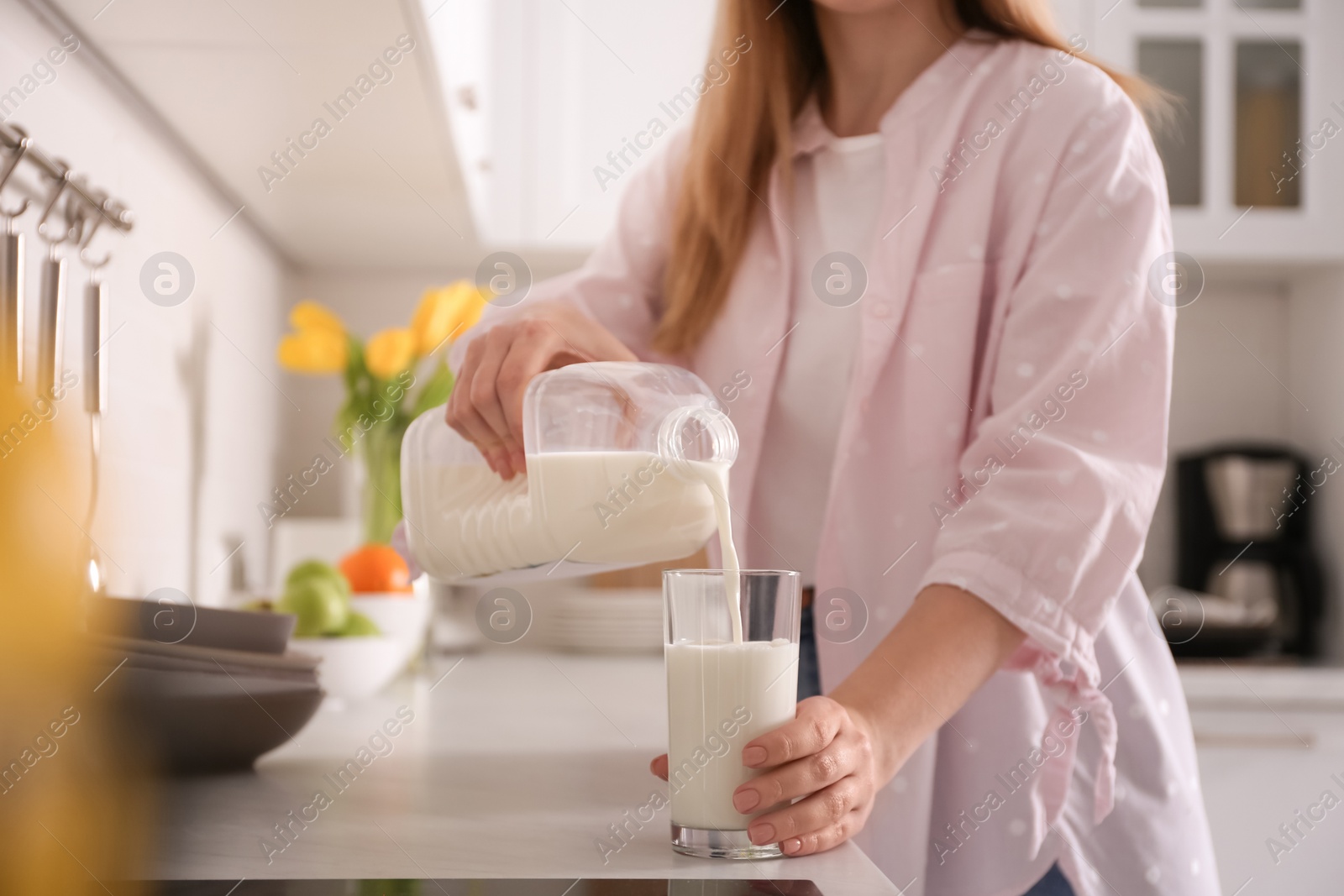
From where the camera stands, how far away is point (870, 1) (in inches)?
35.0

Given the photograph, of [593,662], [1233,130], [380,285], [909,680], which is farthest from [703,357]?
[1233,130]

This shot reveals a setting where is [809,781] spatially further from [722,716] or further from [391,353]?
[391,353]

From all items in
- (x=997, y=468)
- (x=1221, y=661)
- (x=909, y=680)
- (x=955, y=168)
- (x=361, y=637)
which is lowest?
(x=1221, y=661)

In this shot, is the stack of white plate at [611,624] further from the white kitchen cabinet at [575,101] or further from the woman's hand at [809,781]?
the woman's hand at [809,781]

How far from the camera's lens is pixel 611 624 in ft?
6.39

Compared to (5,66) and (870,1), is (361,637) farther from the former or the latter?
(870,1)

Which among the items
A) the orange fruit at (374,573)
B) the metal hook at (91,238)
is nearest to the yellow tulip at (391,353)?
the orange fruit at (374,573)

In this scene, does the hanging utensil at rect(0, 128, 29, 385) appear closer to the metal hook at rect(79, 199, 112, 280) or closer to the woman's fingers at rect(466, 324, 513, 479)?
the metal hook at rect(79, 199, 112, 280)

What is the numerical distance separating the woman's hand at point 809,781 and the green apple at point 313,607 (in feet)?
2.63

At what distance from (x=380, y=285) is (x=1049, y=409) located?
1694 millimetres

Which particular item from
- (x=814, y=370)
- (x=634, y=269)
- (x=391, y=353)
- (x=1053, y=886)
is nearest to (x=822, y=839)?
(x=1053, y=886)

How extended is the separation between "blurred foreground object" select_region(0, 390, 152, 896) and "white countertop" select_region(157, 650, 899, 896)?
0.07 meters

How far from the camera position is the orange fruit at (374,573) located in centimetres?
152

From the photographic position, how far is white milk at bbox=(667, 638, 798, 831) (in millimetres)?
573
